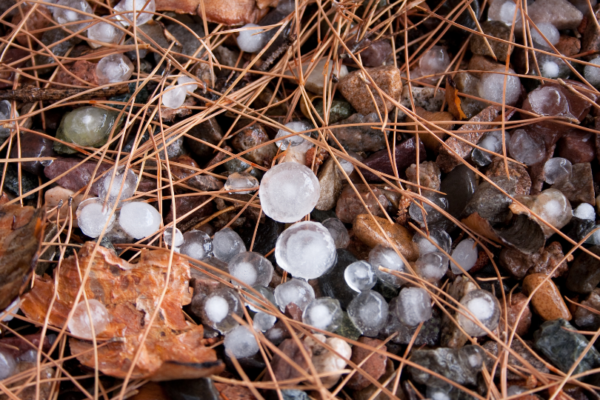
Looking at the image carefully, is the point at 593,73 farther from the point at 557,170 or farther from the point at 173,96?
the point at 173,96

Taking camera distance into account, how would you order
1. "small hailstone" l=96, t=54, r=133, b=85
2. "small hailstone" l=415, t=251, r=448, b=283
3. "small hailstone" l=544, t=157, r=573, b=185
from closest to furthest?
1. "small hailstone" l=415, t=251, r=448, b=283
2. "small hailstone" l=544, t=157, r=573, b=185
3. "small hailstone" l=96, t=54, r=133, b=85

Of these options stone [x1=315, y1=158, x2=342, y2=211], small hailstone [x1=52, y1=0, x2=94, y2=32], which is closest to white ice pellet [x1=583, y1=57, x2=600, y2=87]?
stone [x1=315, y1=158, x2=342, y2=211]

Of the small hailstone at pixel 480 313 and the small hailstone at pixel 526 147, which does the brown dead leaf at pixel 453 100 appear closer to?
the small hailstone at pixel 526 147

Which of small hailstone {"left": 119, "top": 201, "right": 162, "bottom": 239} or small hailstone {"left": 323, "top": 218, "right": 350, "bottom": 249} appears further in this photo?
small hailstone {"left": 323, "top": 218, "right": 350, "bottom": 249}

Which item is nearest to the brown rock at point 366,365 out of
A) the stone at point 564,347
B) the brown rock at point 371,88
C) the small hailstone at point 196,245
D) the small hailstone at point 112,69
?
the stone at point 564,347

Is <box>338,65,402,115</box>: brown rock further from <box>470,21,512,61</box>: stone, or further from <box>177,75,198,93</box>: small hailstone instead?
<box>177,75,198,93</box>: small hailstone
